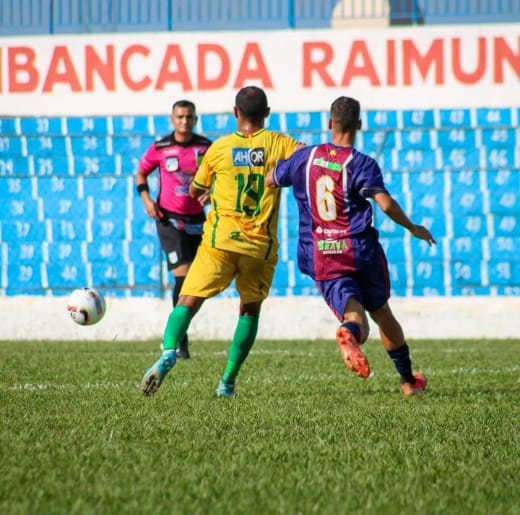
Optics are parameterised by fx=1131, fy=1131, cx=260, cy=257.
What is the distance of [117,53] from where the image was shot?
1655 cm

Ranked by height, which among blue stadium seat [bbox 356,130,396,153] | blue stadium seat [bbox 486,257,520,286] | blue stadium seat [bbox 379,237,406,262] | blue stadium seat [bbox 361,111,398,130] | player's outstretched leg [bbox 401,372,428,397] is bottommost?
player's outstretched leg [bbox 401,372,428,397]

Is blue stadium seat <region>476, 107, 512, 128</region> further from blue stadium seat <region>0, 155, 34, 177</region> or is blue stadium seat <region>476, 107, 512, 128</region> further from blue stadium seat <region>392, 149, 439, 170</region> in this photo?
blue stadium seat <region>0, 155, 34, 177</region>

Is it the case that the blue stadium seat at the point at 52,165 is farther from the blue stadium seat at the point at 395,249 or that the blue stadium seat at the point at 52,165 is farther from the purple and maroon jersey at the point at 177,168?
the purple and maroon jersey at the point at 177,168

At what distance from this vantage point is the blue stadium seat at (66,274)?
14.7 metres

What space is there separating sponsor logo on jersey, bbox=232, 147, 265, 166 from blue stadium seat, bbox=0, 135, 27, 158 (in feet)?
32.0

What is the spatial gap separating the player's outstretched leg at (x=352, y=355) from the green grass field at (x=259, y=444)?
0.22 metres

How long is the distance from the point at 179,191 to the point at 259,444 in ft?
17.6

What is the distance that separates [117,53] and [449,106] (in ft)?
16.0

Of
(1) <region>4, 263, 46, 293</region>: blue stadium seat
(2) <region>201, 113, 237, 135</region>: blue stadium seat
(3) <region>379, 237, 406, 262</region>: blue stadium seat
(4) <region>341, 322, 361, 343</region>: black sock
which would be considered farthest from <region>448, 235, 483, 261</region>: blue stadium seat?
(4) <region>341, 322, 361, 343</region>: black sock

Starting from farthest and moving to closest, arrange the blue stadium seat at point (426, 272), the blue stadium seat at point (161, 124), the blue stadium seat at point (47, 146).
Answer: the blue stadium seat at point (161, 124), the blue stadium seat at point (47, 146), the blue stadium seat at point (426, 272)

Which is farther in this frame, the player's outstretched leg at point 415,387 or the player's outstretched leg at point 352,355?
the player's outstretched leg at point 415,387

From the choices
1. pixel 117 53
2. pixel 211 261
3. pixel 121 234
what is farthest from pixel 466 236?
pixel 211 261

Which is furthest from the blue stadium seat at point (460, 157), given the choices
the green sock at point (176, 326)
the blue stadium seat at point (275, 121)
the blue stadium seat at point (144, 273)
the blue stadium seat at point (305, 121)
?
the green sock at point (176, 326)

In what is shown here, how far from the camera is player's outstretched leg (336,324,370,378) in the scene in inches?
212
